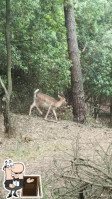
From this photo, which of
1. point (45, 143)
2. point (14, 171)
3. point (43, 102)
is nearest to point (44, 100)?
point (43, 102)

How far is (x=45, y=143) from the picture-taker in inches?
397

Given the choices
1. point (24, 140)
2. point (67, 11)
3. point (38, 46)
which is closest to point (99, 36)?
point (67, 11)

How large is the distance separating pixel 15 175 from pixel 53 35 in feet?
34.0

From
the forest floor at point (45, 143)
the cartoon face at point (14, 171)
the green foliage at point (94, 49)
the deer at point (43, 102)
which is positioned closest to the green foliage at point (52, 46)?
the green foliage at point (94, 49)

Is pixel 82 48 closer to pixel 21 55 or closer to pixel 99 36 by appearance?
pixel 99 36

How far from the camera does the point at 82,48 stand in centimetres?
1830
